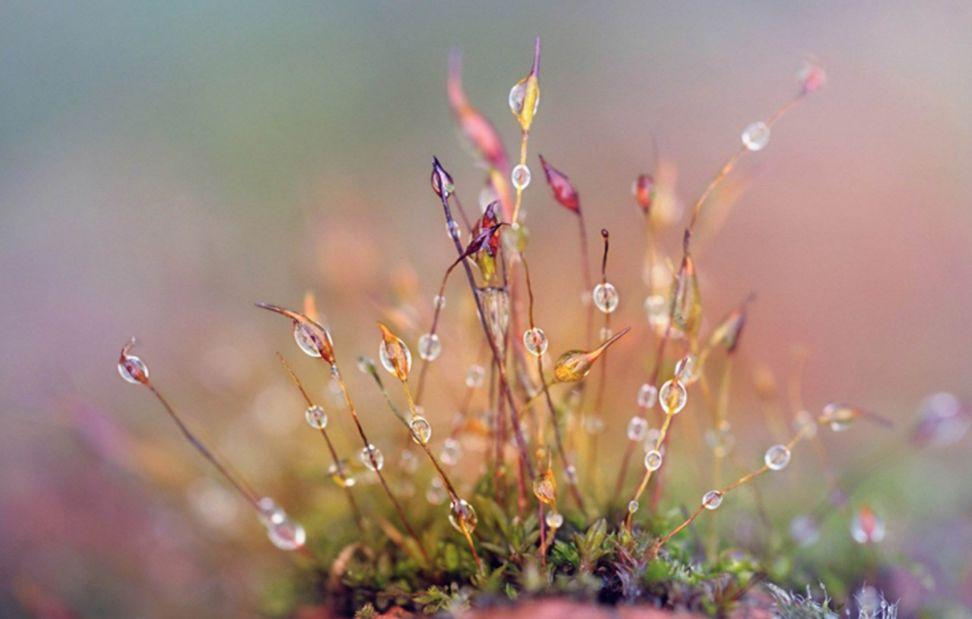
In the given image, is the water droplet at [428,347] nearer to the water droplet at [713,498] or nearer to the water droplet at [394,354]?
the water droplet at [394,354]

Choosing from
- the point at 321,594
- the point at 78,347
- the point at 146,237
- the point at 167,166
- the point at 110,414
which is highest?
the point at 167,166

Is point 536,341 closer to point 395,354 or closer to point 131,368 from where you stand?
point 395,354

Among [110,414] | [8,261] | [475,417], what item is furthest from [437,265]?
[8,261]

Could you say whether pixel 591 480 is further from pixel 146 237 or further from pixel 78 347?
pixel 146 237

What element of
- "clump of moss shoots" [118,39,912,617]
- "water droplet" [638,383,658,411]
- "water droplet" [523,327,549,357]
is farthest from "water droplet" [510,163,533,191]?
"water droplet" [638,383,658,411]

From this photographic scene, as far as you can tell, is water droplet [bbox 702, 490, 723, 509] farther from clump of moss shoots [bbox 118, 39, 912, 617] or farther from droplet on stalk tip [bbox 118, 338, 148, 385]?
droplet on stalk tip [bbox 118, 338, 148, 385]

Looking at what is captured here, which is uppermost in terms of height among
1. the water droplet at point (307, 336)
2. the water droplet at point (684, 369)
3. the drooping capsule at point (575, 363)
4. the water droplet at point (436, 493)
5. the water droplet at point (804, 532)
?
the water droplet at point (307, 336)

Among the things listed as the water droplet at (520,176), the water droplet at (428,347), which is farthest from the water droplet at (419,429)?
the water droplet at (520,176)

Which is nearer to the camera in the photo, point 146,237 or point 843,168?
point 843,168
